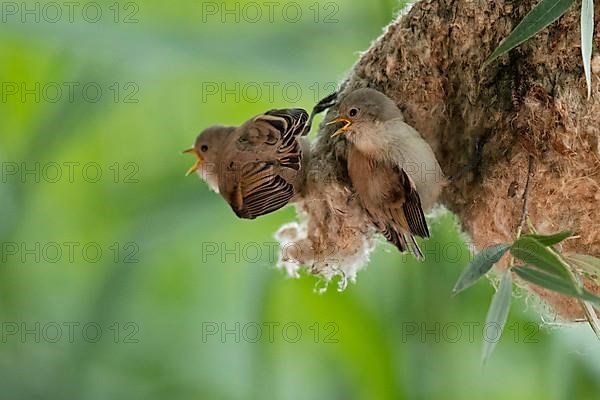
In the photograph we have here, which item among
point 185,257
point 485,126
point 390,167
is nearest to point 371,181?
point 390,167

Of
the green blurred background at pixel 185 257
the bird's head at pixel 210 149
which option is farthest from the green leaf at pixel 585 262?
the bird's head at pixel 210 149

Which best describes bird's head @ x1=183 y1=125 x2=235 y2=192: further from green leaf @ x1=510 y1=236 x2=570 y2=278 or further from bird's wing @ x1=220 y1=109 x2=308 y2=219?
green leaf @ x1=510 y1=236 x2=570 y2=278

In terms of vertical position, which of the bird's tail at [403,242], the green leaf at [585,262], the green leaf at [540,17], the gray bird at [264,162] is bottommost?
the green leaf at [585,262]

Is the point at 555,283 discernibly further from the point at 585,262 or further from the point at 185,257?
the point at 185,257

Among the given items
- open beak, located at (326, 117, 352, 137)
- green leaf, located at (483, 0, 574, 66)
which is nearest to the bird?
open beak, located at (326, 117, 352, 137)

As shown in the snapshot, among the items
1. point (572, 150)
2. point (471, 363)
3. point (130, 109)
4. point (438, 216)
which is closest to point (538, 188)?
point (572, 150)

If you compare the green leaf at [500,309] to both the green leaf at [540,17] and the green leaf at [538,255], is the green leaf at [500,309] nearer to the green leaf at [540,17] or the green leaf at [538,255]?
the green leaf at [538,255]

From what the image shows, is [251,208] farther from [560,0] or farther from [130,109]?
[130,109]

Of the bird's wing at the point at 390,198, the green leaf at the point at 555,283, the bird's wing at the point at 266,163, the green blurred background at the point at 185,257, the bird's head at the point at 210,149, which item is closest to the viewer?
the green leaf at the point at 555,283
